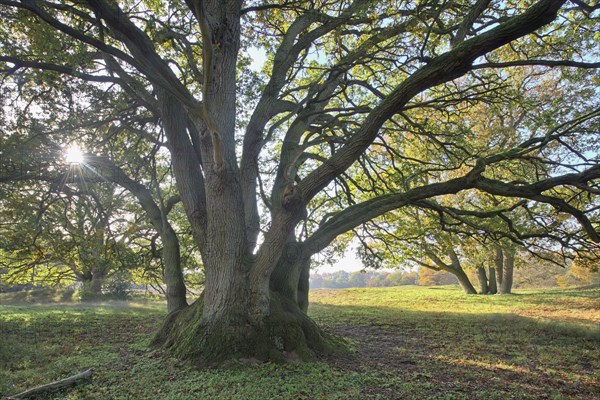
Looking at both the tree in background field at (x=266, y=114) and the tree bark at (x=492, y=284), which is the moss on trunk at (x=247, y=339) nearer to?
the tree in background field at (x=266, y=114)

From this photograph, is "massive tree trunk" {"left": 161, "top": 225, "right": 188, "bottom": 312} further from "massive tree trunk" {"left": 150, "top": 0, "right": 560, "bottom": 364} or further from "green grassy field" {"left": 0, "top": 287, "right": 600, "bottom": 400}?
"green grassy field" {"left": 0, "top": 287, "right": 600, "bottom": 400}

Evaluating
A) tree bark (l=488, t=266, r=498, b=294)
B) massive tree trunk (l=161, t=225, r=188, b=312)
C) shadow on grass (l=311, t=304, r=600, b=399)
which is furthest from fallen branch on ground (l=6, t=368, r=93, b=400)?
tree bark (l=488, t=266, r=498, b=294)

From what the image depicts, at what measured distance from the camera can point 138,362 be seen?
5973 millimetres

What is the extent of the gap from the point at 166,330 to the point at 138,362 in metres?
1.38

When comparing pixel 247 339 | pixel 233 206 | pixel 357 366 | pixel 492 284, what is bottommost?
pixel 357 366

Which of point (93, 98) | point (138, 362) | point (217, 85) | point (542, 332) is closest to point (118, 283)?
point (93, 98)

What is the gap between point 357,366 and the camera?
5953 mm

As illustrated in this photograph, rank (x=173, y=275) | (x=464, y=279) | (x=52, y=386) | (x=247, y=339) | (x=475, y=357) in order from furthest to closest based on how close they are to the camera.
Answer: (x=464, y=279) < (x=173, y=275) < (x=475, y=357) < (x=247, y=339) < (x=52, y=386)

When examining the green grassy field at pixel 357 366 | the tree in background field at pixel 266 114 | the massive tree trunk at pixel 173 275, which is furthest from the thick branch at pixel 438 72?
the massive tree trunk at pixel 173 275

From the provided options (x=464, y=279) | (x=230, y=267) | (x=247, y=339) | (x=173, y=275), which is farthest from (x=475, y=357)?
(x=464, y=279)

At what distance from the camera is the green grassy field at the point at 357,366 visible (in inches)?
180

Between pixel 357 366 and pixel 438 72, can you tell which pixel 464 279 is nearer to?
pixel 357 366

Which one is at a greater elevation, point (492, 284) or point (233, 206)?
point (233, 206)

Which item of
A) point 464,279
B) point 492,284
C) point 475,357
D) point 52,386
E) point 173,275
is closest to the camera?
point 52,386
